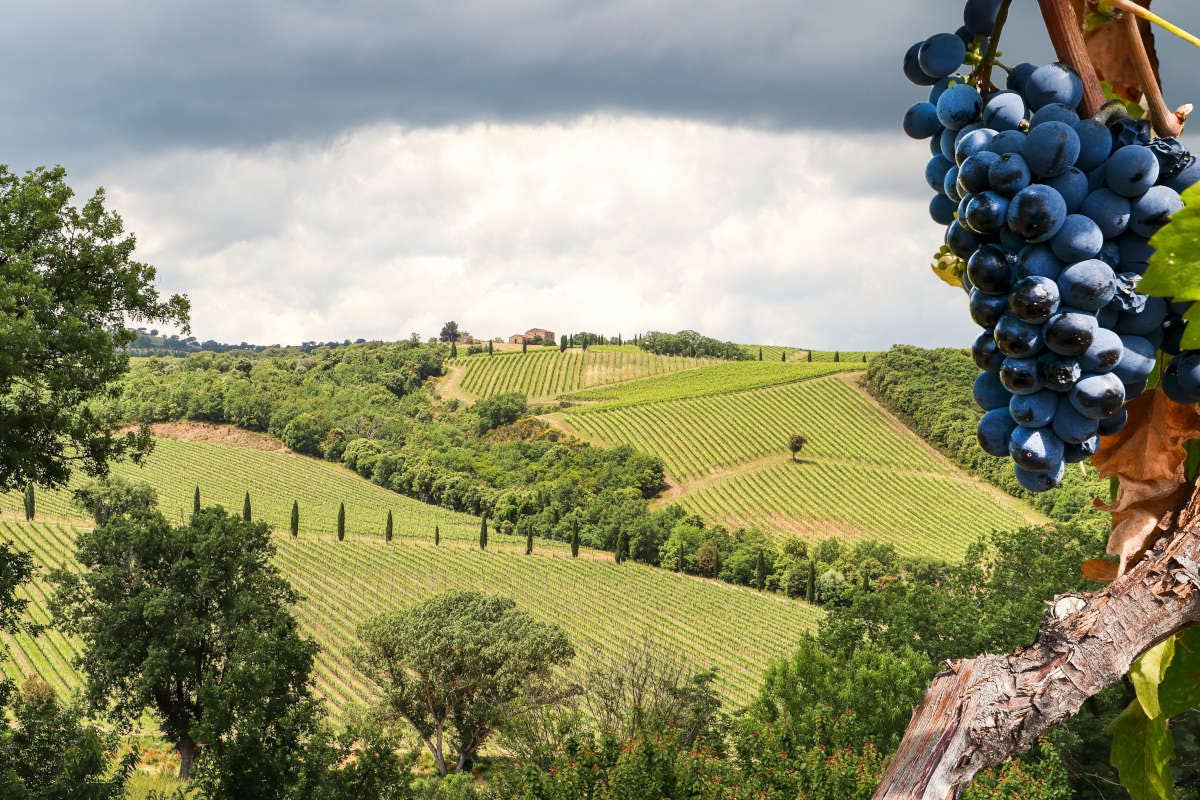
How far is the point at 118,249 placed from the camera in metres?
14.5

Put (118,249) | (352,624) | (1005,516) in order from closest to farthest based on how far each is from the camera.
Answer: (118,249) < (352,624) < (1005,516)

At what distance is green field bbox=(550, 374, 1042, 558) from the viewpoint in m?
95.9

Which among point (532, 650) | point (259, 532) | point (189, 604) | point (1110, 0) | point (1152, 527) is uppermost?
point (1110, 0)

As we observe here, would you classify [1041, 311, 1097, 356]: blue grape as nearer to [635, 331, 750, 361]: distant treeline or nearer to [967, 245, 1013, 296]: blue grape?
[967, 245, 1013, 296]: blue grape

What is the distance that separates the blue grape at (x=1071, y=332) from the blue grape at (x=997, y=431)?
0.22 m

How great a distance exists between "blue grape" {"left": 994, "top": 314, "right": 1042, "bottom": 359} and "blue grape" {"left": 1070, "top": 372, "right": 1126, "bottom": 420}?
0.11 m

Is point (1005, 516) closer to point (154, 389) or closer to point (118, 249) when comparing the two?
point (118, 249)

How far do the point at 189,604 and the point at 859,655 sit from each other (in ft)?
68.3

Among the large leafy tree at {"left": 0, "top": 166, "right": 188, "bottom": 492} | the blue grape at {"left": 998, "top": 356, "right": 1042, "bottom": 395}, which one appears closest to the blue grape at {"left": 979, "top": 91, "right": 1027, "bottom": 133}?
the blue grape at {"left": 998, "top": 356, "right": 1042, "bottom": 395}

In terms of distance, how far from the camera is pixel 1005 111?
1.68 metres

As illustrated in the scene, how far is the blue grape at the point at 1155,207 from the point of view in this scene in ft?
5.30

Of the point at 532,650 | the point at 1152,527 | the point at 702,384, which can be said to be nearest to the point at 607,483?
the point at 702,384

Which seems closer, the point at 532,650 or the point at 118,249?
the point at 118,249

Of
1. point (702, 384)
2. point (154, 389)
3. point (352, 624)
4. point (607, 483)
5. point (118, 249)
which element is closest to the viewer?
point (118, 249)
